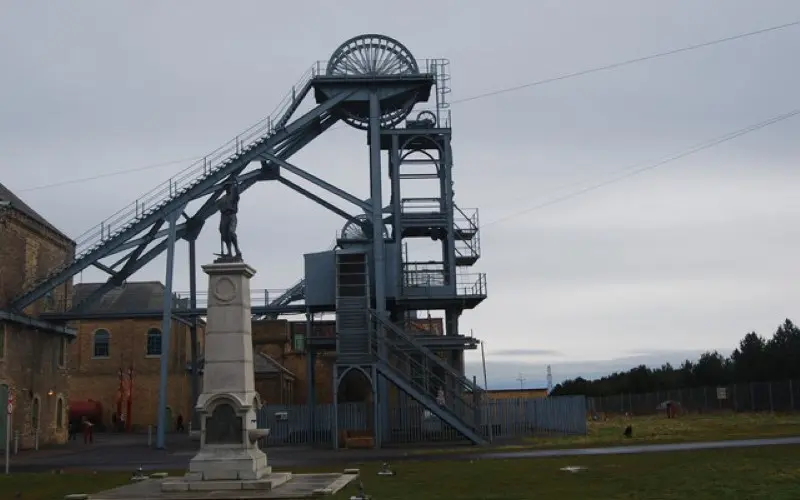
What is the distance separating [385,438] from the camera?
36.1 metres

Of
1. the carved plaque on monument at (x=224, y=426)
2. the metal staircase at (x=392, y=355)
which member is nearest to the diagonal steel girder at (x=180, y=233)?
the metal staircase at (x=392, y=355)

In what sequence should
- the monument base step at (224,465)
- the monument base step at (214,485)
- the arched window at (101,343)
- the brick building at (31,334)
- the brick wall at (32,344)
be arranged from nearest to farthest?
the monument base step at (214,485) < the monument base step at (224,465) < the brick building at (31,334) < the brick wall at (32,344) < the arched window at (101,343)

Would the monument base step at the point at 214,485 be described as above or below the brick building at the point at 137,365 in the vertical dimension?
below

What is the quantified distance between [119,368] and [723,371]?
49538 millimetres

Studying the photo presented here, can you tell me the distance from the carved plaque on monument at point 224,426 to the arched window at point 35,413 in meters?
26.3

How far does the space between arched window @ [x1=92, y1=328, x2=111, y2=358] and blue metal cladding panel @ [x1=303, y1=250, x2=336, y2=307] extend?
92.4ft

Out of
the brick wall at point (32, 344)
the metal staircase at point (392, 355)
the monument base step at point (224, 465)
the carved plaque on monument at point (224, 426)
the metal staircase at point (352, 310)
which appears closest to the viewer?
the monument base step at point (224, 465)

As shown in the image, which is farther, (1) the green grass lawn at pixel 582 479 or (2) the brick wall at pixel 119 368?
(2) the brick wall at pixel 119 368

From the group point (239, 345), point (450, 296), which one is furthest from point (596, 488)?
point (450, 296)

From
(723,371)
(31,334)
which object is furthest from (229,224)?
(723,371)

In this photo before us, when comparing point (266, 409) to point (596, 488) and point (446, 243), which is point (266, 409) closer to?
point (446, 243)

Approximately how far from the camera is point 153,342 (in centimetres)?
6134

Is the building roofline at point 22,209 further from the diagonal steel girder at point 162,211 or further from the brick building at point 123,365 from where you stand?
the brick building at point 123,365

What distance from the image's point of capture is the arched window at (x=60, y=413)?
4453 centimetres
